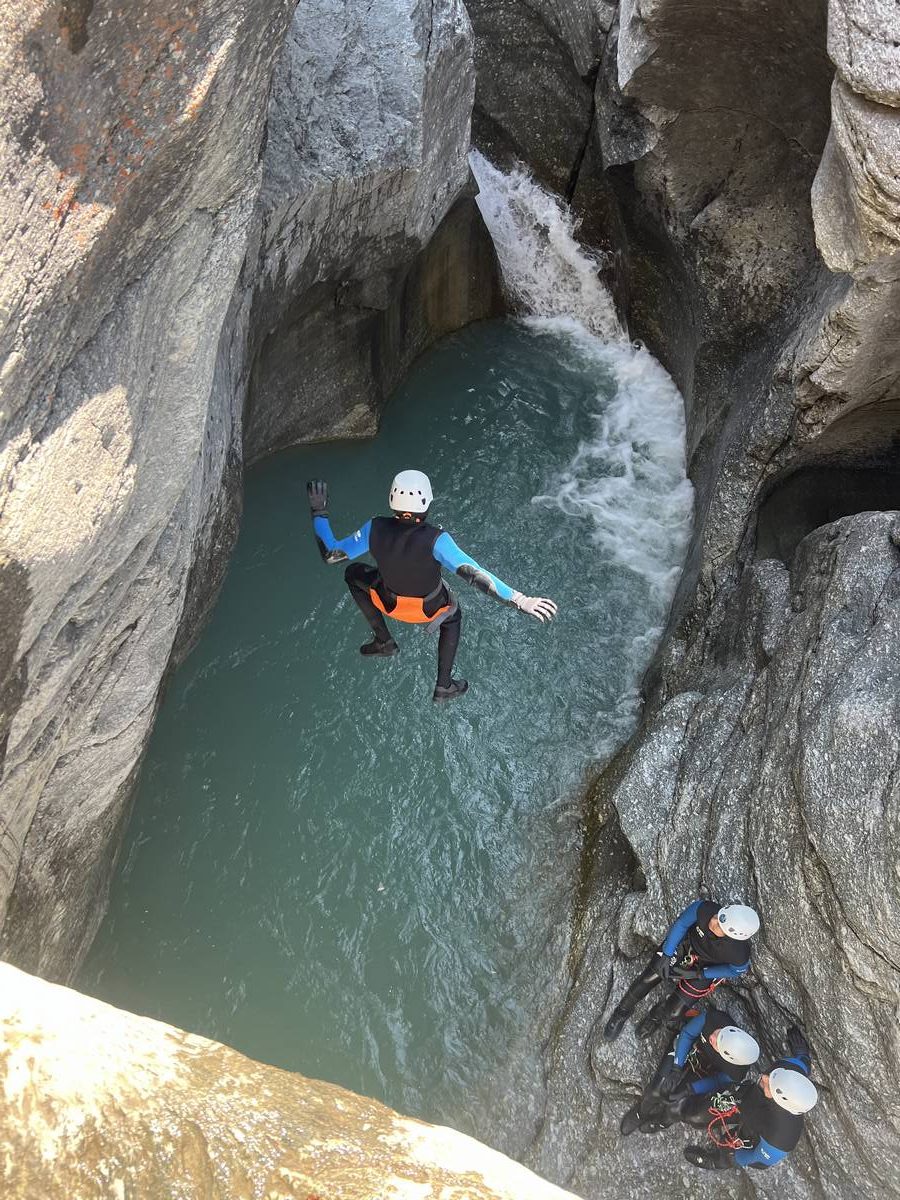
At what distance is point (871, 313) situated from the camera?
6844 mm

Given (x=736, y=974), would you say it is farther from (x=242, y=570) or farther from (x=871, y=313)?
Answer: (x=242, y=570)

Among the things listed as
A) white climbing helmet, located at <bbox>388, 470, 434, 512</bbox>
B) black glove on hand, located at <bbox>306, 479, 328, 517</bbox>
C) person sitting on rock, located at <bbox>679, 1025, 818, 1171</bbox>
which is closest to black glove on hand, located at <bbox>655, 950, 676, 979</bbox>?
person sitting on rock, located at <bbox>679, 1025, 818, 1171</bbox>

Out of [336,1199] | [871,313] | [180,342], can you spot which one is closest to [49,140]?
[180,342]

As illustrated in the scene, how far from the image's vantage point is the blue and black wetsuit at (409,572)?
617 cm

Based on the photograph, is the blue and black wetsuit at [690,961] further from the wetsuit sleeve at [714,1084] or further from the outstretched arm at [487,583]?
the outstretched arm at [487,583]

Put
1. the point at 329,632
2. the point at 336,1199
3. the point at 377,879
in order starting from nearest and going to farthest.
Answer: the point at 336,1199
the point at 377,879
the point at 329,632

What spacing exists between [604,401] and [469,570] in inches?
272

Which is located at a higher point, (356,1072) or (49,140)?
(49,140)

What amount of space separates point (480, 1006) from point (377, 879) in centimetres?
122

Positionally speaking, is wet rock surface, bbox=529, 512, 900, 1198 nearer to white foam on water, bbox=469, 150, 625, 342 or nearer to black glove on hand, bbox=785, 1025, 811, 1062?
black glove on hand, bbox=785, 1025, 811, 1062

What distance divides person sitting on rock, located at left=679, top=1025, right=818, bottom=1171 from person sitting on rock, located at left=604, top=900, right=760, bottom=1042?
0.52m

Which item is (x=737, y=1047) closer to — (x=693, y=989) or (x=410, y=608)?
(x=693, y=989)

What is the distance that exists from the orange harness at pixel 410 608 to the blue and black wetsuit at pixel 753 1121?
338cm

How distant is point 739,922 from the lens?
5.57 m
